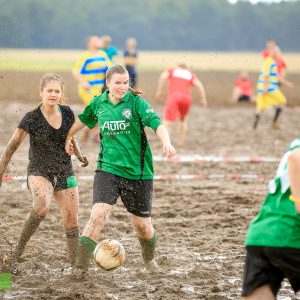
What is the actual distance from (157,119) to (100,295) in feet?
4.92

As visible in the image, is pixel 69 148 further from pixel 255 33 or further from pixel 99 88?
pixel 255 33

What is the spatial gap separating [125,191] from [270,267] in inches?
94.2

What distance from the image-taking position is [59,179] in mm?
6895

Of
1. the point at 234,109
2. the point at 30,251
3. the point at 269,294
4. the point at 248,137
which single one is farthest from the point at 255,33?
the point at 269,294

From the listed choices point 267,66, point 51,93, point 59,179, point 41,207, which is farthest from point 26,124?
point 267,66

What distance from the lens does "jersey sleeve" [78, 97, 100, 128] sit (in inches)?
272

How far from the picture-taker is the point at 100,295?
6.24 meters

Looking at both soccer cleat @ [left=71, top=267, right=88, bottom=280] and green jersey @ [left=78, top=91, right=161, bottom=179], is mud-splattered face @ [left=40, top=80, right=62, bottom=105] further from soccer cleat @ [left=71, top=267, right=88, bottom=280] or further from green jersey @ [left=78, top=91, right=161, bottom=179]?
soccer cleat @ [left=71, top=267, right=88, bottom=280]

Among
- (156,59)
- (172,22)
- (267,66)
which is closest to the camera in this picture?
(156,59)

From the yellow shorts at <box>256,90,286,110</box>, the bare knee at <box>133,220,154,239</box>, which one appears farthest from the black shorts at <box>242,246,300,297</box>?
the yellow shorts at <box>256,90,286,110</box>

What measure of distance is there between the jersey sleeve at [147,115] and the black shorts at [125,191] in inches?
19.1

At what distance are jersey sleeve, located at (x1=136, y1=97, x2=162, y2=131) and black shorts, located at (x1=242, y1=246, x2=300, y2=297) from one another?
2.26 metres

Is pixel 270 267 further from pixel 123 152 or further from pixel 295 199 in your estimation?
pixel 123 152

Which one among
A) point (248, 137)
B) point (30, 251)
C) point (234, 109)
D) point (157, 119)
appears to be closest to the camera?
point (157, 119)
